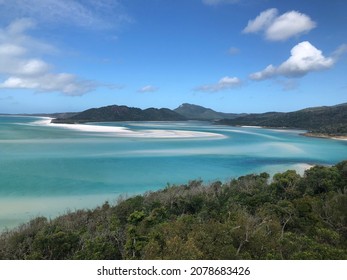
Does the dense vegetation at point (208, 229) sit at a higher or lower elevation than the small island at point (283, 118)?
lower

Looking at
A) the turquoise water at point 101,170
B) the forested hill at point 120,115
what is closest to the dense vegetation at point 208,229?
the turquoise water at point 101,170

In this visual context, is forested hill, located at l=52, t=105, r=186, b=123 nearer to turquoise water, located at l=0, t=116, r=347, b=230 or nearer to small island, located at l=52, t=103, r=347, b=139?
small island, located at l=52, t=103, r=347, b=139

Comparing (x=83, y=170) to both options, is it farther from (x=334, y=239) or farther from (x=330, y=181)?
(x=334, y=239)

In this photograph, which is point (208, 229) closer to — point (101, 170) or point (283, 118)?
point (101, 170)

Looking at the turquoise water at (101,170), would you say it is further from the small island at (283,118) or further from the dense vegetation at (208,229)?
the small island at (283,118)

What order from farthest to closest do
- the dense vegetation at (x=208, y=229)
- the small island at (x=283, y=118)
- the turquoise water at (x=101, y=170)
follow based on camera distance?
the small island at (x=283, y=118) < the turquoise water at (x=101, y=170) < the dense vegetation at (x=208, y=229)

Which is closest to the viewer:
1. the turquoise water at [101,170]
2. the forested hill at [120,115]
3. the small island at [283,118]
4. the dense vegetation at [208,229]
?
the dense vegetation at [208,229]
